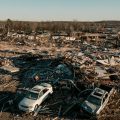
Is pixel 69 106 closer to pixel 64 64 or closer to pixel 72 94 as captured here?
pixel 72 94

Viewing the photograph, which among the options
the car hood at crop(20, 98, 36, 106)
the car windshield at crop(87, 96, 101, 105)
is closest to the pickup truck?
the car windshield at crop(87, 96, 101, 105)

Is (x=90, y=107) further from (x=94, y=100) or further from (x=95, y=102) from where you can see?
(x=94, y=100)

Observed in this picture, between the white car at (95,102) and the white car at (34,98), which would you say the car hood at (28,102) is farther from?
the white car at (95,102)

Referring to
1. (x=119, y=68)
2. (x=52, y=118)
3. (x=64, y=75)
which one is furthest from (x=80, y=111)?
(x=119, y=68)

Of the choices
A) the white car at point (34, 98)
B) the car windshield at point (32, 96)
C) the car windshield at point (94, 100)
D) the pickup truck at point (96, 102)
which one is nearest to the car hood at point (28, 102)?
the white car at point (34, 98)

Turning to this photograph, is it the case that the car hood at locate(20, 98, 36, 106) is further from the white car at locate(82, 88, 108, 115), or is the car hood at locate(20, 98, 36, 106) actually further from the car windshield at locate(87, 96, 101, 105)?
the car windshield at locate(87, 96, 101, 105)

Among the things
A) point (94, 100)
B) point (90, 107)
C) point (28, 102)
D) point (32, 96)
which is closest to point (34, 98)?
point (32, 96)
